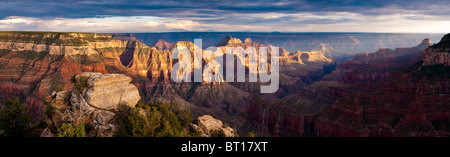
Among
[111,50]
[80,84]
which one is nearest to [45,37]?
[111,50]

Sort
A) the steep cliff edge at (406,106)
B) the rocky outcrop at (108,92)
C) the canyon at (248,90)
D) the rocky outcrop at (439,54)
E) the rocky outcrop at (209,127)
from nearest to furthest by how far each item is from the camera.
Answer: the rocky outcrop at (108,92)
the rocky outcrop at (209,127)
the steep cliff edge at (406,106)
the canyon at (248,90)
the rocky outcrop at (439,54)

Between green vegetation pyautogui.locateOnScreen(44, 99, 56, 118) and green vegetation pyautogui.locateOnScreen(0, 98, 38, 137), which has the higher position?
green vegetation pyautogui.locateOnScreen(44, 99, 56, 118)

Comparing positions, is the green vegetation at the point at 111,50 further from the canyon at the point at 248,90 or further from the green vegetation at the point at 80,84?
the green vegetation at the point at 80,84

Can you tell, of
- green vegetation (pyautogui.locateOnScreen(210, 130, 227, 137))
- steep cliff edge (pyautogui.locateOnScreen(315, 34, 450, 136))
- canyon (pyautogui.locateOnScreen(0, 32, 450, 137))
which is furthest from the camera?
canyon (pyautogui.locateOnScreen(0, 32, 450, 137))

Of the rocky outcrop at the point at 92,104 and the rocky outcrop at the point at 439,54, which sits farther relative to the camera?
the rocky outcrop at the point at 439,54

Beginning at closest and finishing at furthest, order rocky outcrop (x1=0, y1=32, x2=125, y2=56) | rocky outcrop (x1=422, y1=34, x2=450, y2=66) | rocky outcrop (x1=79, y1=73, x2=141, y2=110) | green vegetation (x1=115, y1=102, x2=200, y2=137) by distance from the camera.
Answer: green vegetation (x1=115, y1=102, x2=200, y2=137)
rocky outcrop (x1=79, y1=73, x2=141, y2=110)
rocky outcrop (x1=422, y1=34, x2=450, y2=66)
rocky outcrop (x1=0, y1=32, x2=125, y2=56)

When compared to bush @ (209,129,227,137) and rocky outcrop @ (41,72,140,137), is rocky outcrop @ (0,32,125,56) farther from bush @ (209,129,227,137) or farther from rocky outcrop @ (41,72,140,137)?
bush @ (209,129,227,137)

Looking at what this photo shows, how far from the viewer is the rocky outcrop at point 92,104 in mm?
33969

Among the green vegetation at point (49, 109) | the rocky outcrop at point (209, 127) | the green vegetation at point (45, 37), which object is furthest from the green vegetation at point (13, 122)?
the green vegetation at point (45, 37)

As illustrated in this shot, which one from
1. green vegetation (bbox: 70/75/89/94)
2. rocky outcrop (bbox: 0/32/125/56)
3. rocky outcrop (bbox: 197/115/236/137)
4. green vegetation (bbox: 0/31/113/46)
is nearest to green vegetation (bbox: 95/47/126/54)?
rocky outcrop (bbox: 0/32/125/56)

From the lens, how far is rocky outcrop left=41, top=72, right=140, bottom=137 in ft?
111

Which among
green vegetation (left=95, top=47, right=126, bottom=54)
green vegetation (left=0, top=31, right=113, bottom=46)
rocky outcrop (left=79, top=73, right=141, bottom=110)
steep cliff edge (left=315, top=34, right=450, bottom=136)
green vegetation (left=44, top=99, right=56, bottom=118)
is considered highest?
green vegetation (left=0, top=31, right=113, bottom=46)

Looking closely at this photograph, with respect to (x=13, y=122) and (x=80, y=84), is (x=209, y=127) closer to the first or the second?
(x=80, y=84)

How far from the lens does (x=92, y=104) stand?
35094mm
